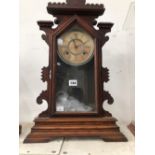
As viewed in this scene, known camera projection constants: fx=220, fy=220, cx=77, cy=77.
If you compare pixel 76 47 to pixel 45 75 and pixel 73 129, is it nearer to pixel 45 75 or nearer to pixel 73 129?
pixel 45 75

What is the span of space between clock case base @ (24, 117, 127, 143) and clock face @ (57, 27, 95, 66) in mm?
205

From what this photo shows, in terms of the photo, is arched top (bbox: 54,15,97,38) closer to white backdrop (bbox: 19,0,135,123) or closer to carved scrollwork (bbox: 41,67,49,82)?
carved scrollwork (bbox: 41,67,49,82)

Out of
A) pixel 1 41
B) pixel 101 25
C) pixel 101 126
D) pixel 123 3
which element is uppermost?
pixel 123 3

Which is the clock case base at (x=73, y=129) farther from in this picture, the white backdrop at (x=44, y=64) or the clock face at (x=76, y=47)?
the white backdrop at (x=44, y=64)

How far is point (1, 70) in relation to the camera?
0.42m

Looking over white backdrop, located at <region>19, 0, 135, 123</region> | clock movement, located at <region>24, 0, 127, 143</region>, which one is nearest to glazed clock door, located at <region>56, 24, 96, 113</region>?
clock movement, located at <region>24, 0, 127, 143</region>

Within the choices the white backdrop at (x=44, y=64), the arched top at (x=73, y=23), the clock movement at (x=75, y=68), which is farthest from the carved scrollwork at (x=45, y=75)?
the white backdrop at (x=44, y=64)

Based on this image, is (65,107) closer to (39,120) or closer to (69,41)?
(39,120)

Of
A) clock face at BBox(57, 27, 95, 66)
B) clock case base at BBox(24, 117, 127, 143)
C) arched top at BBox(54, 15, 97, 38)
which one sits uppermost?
arched top at BBox(54, 15, 97, 38)

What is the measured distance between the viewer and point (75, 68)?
30.9 inches

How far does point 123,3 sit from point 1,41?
30.7 inches

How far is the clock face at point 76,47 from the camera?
0.77 metres

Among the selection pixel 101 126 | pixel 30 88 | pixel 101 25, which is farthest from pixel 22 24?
pixel 101 126

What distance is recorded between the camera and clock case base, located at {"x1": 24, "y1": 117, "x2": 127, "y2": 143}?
2.33ft
